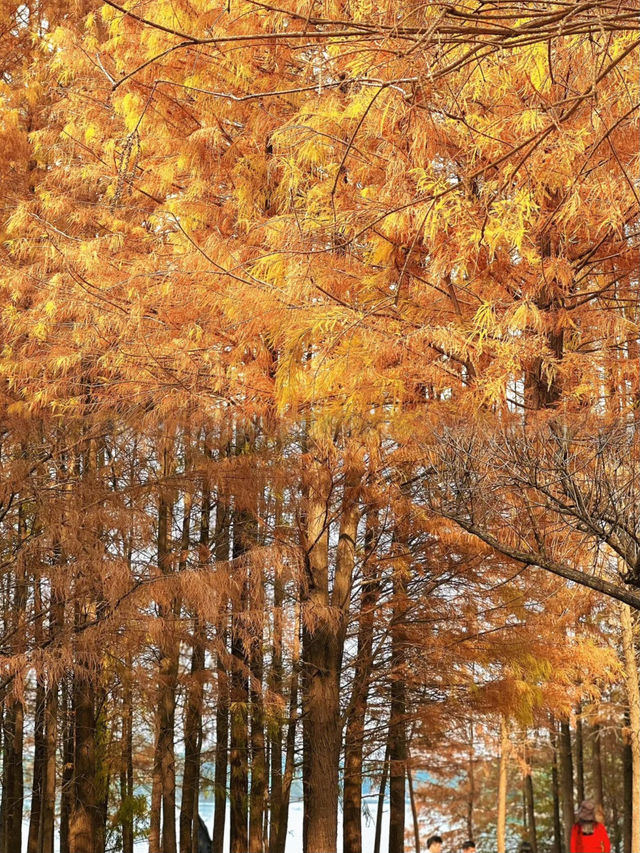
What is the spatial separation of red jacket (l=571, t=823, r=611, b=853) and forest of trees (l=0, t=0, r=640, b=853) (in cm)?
219

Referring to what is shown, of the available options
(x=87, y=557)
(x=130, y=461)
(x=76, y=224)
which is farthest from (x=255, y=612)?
(x=76, y=224)

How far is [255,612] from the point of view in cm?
872

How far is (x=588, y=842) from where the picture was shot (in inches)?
311

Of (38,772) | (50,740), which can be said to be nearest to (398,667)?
(50,740)

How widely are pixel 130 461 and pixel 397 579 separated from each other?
11.9 feet

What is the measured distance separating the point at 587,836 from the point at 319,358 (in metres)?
4.70

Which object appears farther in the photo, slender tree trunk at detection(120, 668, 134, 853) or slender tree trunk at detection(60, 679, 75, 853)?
slender tree trunk at detection(60, 679, 75, 853)

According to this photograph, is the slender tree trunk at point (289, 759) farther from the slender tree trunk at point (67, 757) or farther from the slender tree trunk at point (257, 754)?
the slender tree trunk at point (67, 757)

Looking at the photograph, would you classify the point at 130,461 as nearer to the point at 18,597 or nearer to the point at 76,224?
the point at 18,597

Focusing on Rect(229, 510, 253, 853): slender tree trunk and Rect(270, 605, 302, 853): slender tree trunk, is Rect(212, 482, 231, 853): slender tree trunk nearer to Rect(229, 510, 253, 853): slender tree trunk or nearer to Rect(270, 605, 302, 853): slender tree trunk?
Rect(229, 510, 253, 853): slender tree trunk

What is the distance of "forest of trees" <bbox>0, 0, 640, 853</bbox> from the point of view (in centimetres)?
591

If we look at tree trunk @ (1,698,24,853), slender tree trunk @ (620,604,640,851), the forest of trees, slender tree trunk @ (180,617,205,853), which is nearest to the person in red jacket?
the forest of trees

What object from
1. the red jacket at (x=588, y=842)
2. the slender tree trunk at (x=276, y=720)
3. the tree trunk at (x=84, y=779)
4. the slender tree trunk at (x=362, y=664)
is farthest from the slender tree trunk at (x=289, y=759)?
the red jacket at (x=588, y=842)

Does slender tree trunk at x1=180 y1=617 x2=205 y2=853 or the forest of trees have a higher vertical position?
the forest of trees
